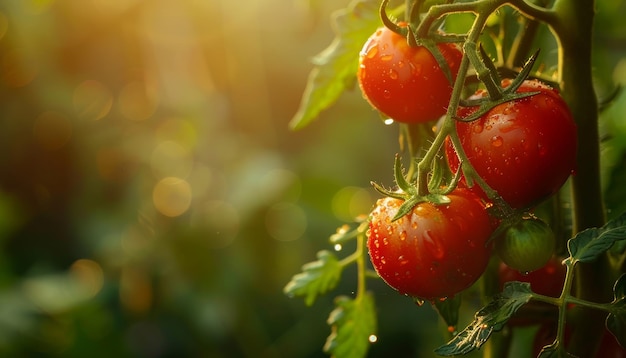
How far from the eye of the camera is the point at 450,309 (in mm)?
609

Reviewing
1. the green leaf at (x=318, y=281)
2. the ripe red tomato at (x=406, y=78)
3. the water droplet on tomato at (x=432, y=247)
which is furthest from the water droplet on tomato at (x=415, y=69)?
the green leaf at (x=318, y=281)

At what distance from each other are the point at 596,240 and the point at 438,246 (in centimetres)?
9

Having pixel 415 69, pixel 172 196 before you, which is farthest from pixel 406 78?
pixel 172 196

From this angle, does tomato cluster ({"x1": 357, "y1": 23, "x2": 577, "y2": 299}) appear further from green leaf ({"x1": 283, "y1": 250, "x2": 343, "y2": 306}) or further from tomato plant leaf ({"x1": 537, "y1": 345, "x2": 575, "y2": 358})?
green leaf ({"x1": 283, "y1": 250, "x2": 343, "y2": 306})

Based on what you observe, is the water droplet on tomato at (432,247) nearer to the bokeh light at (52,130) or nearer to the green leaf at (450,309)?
the green leaf at (450,309)

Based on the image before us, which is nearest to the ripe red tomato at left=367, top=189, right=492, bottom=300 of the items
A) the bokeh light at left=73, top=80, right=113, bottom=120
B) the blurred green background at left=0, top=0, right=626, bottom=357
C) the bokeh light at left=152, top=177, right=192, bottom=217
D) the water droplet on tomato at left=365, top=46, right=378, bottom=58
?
the water droplet on tomato at left=365, top=46, right=378, bottom=58

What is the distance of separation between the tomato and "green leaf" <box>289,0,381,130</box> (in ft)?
0.74

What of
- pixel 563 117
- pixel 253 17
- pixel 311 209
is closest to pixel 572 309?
pixel 563 117

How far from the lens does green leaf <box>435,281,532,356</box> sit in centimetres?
48

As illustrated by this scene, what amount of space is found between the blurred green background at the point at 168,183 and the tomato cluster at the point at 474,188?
4.23 ft

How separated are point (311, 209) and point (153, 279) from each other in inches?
A: 18.8

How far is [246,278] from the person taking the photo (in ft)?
6.88

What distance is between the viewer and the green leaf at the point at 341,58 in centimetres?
68

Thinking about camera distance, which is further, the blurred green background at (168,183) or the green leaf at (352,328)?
the blurred green background at (168,183)
